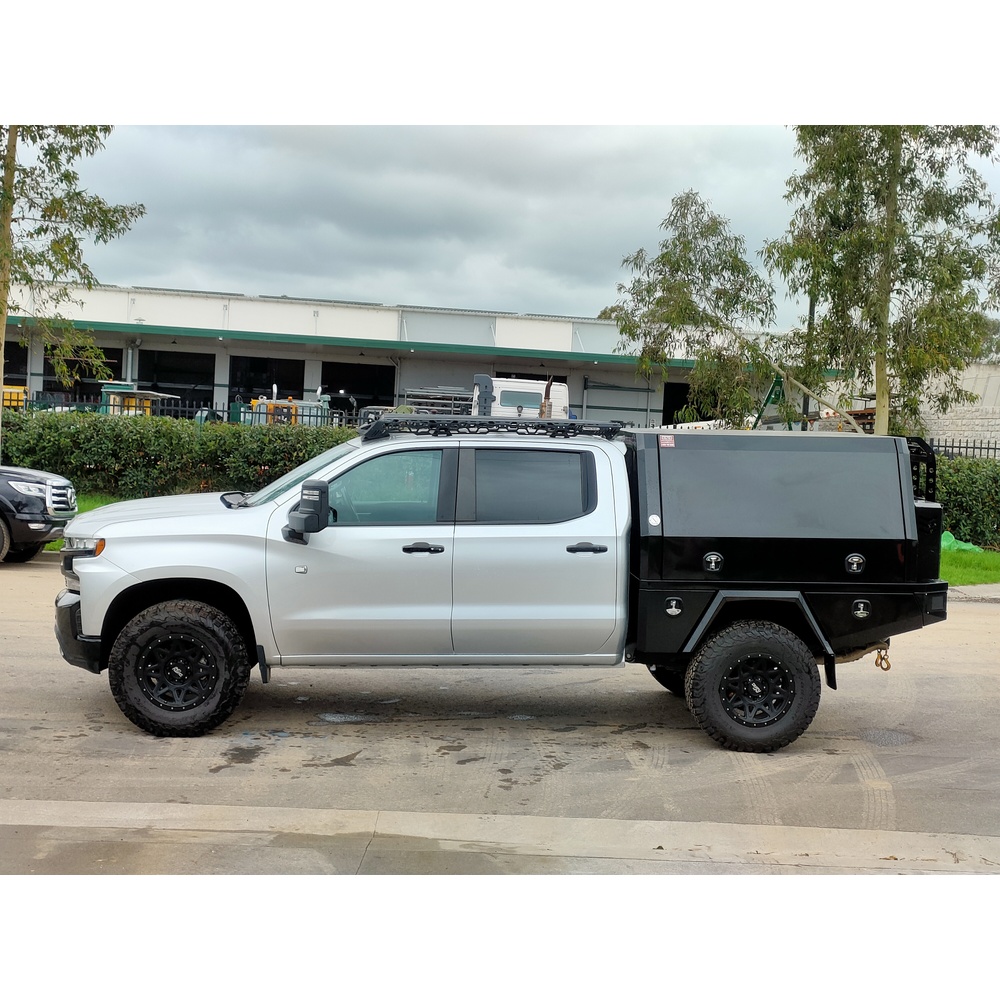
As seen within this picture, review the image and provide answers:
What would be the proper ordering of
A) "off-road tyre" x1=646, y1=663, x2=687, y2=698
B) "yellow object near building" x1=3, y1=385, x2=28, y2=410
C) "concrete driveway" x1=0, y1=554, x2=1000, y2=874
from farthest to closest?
"yellow object near building" x1=3, y1=385, x2=28, y2=410 < "off-road tyre" x1=646, y1=663, x2=687, y2=698 < "concrete driveway" x1=0, y1=554, x2=1000, y2=874

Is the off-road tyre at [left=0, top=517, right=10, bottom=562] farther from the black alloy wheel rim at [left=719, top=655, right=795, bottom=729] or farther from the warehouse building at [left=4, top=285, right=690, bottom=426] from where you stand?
the warehouse building at [left=4, top=285, right=690, bottom=426]

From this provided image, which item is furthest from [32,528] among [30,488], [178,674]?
[178,674]

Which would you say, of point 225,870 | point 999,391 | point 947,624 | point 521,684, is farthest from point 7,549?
point 999,391

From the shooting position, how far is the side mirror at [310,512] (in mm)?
6277

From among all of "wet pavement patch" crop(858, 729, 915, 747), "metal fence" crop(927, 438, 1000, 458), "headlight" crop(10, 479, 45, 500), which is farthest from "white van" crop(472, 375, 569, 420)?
"wet pavement patch" crop(858, 729, 915, 747)

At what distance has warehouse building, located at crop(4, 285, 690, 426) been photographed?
36.1 m

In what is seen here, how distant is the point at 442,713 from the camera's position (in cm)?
745

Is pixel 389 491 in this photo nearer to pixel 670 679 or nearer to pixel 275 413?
pixel 670 679

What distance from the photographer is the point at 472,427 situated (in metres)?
7.00

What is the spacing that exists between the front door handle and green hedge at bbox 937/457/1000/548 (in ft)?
50.4

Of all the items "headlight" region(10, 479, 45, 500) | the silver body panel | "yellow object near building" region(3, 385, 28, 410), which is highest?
"yellow object near building" region(3, 385, 28, 410)

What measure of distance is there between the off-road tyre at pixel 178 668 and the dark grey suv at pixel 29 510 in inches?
330

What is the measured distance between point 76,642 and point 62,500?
345 inches

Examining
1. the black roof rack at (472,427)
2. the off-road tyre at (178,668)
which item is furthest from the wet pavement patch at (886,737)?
the off-road tyre at (178,668)
